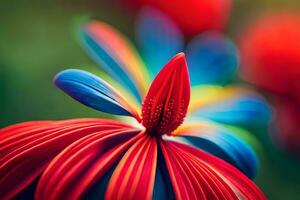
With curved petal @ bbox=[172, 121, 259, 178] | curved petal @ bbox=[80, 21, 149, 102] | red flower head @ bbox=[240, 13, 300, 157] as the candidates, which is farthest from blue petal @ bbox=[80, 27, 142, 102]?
red flower head @ bbox=[240, 13, 300, 157]

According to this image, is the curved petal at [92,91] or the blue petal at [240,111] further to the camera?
the blue petal at [240,111]

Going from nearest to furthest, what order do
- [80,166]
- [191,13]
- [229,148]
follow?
[80,166]
[229,148]
[191,13]

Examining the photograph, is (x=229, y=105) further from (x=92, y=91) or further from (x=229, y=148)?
(x=92, y=91)

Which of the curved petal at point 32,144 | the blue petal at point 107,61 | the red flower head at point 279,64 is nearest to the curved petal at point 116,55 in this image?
the blue petal at point 107,61

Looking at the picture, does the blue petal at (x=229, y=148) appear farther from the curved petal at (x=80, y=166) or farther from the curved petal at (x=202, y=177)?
the curved petal at (x=80, y=166)

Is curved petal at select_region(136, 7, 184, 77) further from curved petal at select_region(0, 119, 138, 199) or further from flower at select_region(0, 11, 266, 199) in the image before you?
curved petal at select_region(0, 119, 138, 199)

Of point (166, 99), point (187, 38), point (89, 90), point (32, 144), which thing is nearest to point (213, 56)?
point (187, 38)

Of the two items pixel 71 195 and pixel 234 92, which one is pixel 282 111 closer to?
pixel 234 92
